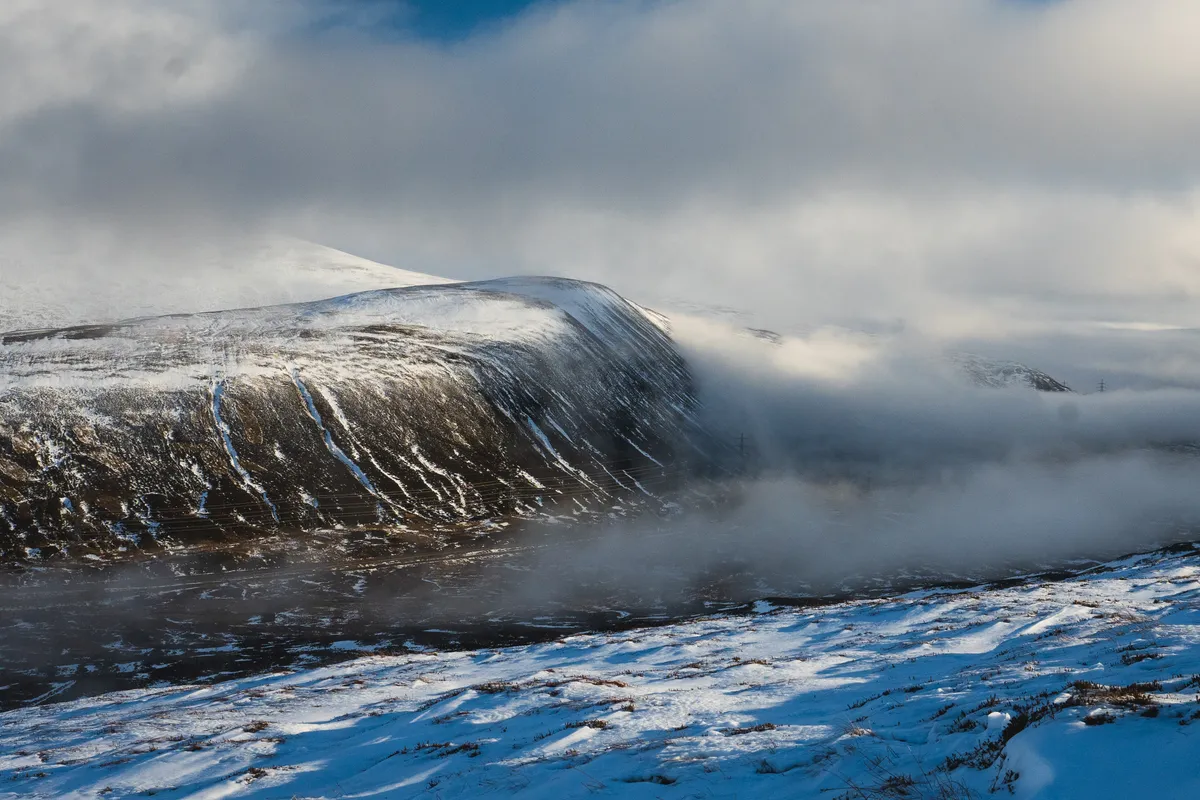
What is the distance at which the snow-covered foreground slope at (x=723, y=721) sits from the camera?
1541 centimetres

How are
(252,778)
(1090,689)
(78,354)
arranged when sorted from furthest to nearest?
(78,354)
(252,778)
(1090,689)

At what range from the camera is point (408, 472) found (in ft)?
653

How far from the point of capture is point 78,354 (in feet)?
633

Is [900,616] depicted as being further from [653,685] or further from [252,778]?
[252,778]

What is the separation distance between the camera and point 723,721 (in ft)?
80.9

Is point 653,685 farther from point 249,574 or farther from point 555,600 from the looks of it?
point 249,574

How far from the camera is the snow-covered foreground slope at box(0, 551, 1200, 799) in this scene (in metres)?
15.4

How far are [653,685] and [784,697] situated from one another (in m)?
7.89

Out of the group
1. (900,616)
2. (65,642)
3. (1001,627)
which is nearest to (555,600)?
(65,642)

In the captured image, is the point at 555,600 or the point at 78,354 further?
the point at 78,354

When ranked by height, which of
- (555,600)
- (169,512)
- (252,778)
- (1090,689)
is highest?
(1090,689)

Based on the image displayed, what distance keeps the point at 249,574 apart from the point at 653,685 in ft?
431

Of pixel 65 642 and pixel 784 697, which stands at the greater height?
pixel 784 697

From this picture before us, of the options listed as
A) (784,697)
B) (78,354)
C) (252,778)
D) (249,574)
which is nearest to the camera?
(252,778)
